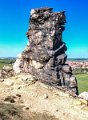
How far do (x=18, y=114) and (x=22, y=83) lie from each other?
10.8m

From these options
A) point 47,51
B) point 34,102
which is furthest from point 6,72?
point 47,51

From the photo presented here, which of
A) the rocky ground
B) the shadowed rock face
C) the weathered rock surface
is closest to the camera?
the rocky ground

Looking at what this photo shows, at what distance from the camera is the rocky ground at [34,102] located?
4045 centimetres

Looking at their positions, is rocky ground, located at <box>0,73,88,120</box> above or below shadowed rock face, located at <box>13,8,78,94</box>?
below

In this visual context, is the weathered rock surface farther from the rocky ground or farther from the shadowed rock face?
the shadowed rock face

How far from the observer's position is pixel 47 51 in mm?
72375

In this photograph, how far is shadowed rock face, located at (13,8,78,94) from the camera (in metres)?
71.6

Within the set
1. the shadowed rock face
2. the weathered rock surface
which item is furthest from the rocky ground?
the shadowed rock face

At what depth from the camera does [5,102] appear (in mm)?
44406

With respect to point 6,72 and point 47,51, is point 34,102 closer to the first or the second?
point 6,72

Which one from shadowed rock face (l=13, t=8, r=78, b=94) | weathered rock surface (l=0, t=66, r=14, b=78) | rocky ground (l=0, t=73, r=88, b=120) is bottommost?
rocky ground (l=0, t=73, r=88, b=120)

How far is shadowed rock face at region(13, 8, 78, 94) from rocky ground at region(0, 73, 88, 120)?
19477 millimetres

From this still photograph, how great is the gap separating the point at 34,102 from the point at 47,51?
28.5 m

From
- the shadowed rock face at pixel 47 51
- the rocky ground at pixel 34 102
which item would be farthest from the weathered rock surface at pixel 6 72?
the shadowed rock face at pixel 47 51
